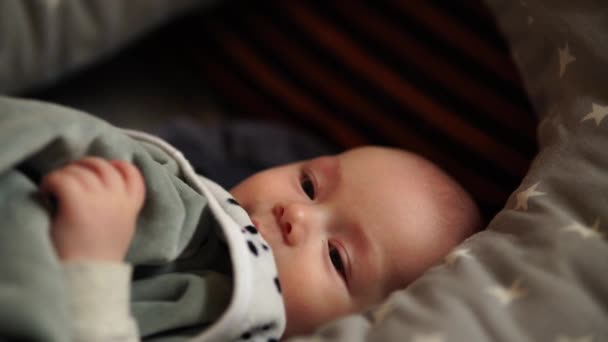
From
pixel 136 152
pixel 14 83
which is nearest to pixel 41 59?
pixel 14 83

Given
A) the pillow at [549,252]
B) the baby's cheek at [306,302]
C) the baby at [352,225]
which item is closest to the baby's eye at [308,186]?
the baby at [352,225]

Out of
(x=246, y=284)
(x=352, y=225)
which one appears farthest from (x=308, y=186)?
(x=246, y=284)

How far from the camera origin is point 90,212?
60 cm

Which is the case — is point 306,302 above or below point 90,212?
below

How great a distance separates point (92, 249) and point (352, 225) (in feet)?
1.11

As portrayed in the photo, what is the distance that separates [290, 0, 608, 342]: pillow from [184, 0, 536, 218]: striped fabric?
5.9 inches

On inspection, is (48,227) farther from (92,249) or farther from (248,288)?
(248,288)

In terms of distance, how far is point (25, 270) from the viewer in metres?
0.56

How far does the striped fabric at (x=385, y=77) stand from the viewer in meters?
1.00

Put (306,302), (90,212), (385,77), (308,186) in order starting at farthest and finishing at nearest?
(385,77), (308,186), (306,302), (90,212)

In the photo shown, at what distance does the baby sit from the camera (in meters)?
0.81

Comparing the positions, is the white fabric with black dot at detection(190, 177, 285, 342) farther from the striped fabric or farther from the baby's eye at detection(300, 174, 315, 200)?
the striped fabric

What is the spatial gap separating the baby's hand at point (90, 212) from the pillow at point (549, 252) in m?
0.20

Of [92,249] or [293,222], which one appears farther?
[293,222]
